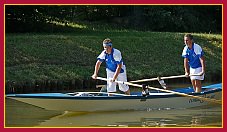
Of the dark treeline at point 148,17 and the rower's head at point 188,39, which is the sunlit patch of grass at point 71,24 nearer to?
the dark treeline at point 148,17

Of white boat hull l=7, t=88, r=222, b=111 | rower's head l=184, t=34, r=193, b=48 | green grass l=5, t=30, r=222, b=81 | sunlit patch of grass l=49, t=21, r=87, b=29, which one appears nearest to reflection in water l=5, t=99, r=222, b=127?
white boat hull l=7, t=88, r=222, b=111

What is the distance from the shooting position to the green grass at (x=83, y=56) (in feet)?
74.9

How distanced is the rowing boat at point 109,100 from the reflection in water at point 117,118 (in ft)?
0.57

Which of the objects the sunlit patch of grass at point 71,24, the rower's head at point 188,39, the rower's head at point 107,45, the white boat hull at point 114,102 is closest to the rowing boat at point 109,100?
the white boat hull at point 114,102

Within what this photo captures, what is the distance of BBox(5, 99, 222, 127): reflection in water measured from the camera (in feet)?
47.4

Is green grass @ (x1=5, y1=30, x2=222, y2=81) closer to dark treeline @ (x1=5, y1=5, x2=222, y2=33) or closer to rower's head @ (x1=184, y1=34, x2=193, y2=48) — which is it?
dark treeline @ (x1=5, y1=5, x2=222, y2=33)

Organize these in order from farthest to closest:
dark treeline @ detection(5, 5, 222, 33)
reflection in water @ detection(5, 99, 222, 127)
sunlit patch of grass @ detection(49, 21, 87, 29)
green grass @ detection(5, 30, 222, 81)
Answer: dark treeline @ detection(5, 5, 222, 33)
sunlit patch of grass @ detection(49, 21, 87, 29)
green grass @ detection(5, 30, 222, 81)
reflection in water @ detection(5, 99, 222, 127)

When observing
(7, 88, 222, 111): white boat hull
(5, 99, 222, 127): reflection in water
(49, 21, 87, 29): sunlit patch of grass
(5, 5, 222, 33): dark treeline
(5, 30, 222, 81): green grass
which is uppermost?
(5, 5, 222, 33): dark treeline

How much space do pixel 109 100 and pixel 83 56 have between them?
408 inches

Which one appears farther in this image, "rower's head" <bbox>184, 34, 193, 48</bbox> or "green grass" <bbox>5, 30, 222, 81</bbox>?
"green grass" <bbox>5, 30, 222, 81</bbox>

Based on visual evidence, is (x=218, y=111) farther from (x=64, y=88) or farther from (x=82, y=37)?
(x=82, y=37)

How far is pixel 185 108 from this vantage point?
17.0m

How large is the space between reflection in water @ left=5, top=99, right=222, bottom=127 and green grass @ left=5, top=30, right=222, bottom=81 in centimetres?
539

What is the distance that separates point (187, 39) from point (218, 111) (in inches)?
87.5
